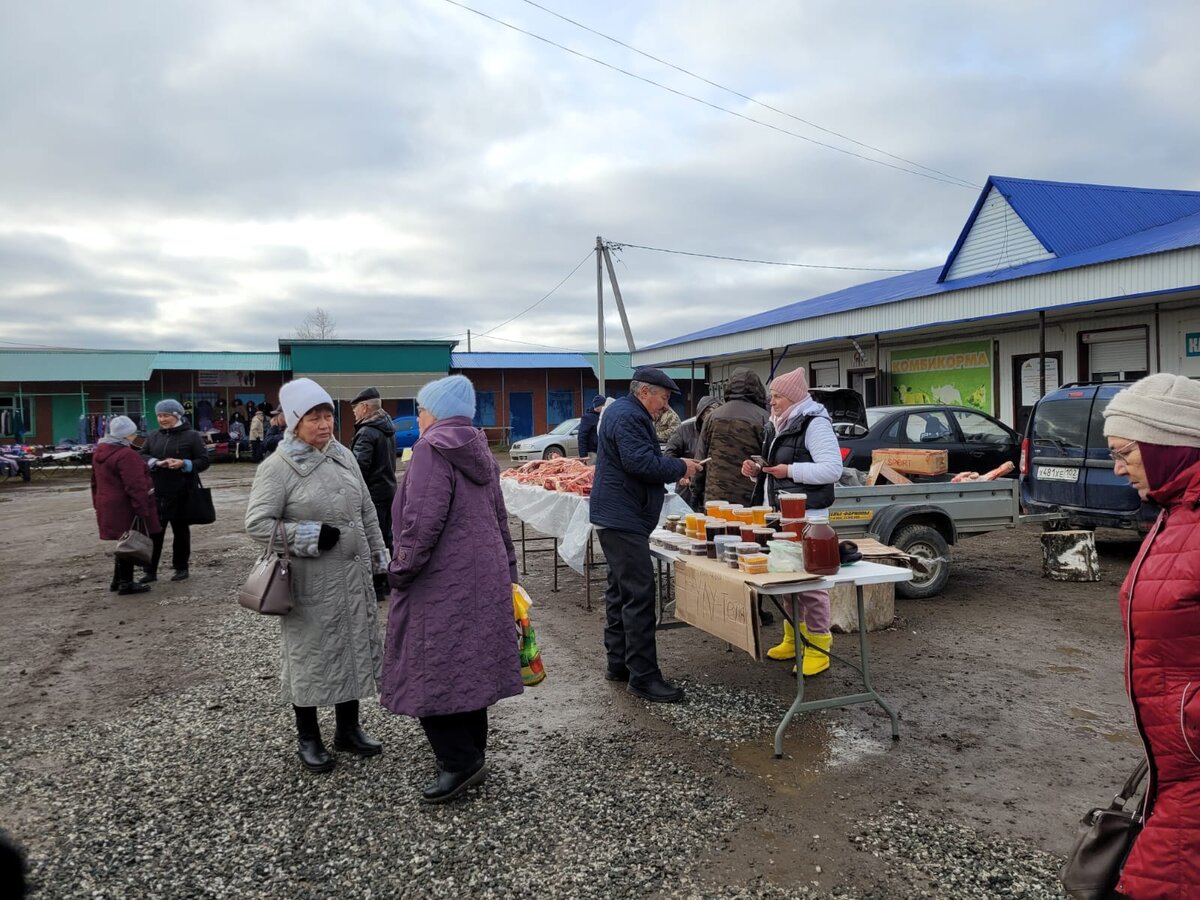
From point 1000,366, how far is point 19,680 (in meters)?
16.0

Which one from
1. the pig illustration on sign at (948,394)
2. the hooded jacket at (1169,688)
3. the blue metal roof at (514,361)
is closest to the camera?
the hooded jacket at (1169,688)

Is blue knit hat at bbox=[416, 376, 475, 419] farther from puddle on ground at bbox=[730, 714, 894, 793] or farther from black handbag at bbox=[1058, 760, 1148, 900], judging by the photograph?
black handbag at bbox=[1058, 760, 1148, 900]

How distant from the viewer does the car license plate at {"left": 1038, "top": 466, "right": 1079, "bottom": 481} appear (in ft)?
28.1

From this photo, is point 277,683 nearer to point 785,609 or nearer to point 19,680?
point 19,680

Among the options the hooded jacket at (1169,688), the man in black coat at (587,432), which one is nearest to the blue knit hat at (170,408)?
the man in black coat at (587,432)

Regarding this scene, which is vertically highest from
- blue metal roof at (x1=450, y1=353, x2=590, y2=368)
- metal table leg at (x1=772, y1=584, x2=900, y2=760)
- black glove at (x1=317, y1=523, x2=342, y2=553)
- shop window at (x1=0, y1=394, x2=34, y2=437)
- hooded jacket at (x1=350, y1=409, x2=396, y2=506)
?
blue metal roof at (x1=450, y1=353, x2=590, y2=368)

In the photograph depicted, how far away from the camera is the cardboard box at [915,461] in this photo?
8359mm

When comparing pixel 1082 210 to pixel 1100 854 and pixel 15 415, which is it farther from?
pixel 15 415

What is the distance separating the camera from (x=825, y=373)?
2106cm

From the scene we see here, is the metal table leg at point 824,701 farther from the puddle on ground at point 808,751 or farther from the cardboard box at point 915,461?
the cardboard box at point 915,461

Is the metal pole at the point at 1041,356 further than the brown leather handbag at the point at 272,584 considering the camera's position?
Yes

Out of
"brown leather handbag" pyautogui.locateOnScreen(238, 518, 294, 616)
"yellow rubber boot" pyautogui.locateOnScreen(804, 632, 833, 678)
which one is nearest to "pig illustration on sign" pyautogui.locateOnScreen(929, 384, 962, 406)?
"yellow rubber boot" pyautogui.locateOnScreen(804, 632, 833, 678)

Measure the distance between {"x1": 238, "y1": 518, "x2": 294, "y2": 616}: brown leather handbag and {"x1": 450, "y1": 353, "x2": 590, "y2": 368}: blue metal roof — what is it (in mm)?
31482

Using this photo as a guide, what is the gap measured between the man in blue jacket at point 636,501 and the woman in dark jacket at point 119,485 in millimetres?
5479
